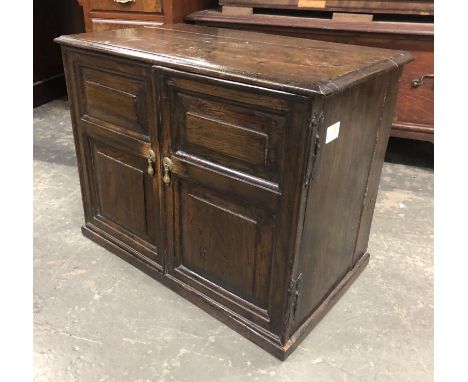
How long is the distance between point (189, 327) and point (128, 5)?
1.65 m

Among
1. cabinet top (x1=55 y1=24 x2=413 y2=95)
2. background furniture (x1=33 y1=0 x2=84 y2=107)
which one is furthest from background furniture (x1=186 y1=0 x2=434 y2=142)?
background furniture (x1=33 y1=0 x2=84 y2=107)

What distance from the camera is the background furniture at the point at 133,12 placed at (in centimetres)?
219

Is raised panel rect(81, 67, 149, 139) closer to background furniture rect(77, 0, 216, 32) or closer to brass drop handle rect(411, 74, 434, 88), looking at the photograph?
background furniture rect(77, 0, 216, 32)

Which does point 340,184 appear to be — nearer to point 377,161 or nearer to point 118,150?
point 377,161

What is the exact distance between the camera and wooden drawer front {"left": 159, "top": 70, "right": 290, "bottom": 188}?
1.11 metres

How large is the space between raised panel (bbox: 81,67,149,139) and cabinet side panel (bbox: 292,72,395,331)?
0.62 m

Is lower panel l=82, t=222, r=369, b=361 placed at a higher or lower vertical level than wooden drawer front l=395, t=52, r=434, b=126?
lower

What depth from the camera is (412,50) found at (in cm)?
220

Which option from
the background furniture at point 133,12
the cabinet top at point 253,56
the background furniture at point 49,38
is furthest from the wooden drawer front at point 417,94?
the background furniture at point 49,38

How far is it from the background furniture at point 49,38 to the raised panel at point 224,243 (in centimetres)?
271

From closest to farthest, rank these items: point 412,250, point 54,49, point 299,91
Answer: point 299,91 < point 412,250 < point 54,49

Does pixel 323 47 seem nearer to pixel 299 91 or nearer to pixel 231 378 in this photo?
pixel 299 91

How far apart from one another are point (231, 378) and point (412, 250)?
41.1 inches

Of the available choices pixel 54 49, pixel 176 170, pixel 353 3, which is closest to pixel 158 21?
pixel 353 3
